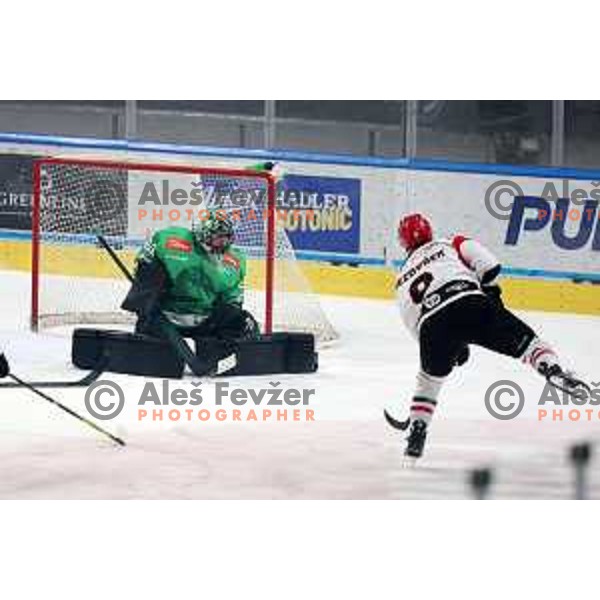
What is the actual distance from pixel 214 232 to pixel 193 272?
3.8 inches

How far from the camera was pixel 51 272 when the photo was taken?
389cm

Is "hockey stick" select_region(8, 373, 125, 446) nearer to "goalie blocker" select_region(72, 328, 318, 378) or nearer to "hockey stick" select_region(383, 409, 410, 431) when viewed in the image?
"goalie blocker" select_region(72, 328, 318, 378)

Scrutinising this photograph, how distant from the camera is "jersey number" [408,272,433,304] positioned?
3746 mm

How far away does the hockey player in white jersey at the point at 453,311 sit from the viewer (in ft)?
12.2

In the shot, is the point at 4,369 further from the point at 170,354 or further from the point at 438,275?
the point at 438,275

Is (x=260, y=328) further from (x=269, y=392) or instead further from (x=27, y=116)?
(x=27, y=116)

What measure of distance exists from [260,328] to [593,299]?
700 mm

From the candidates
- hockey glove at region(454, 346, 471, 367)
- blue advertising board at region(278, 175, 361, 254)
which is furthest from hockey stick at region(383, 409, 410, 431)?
blue advertising board at region(278, 175, 361, 254)

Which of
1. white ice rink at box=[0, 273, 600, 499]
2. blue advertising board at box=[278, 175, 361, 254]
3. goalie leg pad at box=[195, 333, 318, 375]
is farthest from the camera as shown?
blue advertising board at box=[278, 175, 361, 254]

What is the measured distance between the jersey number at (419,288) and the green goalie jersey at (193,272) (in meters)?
0.37
